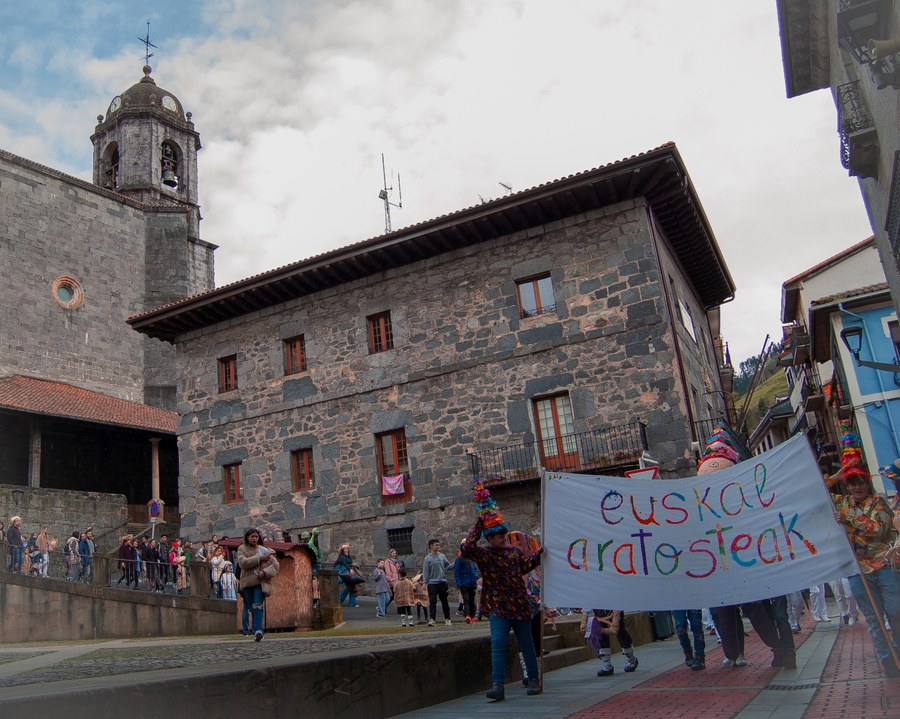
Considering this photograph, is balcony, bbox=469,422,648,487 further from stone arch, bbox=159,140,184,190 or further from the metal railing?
stone arch, bbox=159,140,184,190

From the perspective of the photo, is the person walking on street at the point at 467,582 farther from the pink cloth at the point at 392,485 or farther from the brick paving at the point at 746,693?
the pink cloth at the point at 392,485

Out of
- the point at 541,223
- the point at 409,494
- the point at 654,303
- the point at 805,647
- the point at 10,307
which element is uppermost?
the point at 10,307

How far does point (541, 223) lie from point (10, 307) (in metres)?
24.0

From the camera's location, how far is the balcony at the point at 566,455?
1736 cm

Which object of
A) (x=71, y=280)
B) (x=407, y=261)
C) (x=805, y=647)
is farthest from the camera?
(x=71, y=280)

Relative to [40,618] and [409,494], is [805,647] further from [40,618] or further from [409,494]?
[40,618]

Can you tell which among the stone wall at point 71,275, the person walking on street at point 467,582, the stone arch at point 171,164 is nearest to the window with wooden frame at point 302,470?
the person walking on street at point 467,582

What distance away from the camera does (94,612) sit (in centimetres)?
1527

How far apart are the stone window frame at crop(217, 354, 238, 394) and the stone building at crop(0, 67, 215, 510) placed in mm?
5377

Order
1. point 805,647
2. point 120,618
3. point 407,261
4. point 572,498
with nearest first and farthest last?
1. point 572,498
2. point 805,647
3. point 120,618
4. point 407,261

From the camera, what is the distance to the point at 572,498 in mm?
7395

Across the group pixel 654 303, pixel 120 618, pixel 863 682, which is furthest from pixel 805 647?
pixel 120 618

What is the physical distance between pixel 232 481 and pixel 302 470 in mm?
2369

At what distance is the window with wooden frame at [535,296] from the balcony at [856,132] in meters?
7.09
